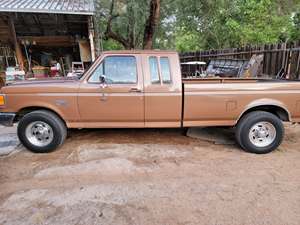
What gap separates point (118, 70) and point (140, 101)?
27.4 inches

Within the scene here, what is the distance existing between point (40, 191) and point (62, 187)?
0.28m

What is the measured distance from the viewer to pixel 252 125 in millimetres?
4152

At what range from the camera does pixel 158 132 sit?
5379 mm

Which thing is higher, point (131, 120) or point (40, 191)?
point (131, 120)

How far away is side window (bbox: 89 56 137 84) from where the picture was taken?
4.16m

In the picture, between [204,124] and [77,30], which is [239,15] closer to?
[77,30]

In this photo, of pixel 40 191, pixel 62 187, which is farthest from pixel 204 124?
pixel 40 191

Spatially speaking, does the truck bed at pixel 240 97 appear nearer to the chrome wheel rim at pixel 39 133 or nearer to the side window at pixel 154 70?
the side window at pixel 154 70

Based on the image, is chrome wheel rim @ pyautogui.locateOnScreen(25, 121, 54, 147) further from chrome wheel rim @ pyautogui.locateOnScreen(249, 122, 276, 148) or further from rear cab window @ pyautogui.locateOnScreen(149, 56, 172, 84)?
chrome wheel rim @ pyautogui.locateOnScreen(249, 122, 276, 148)

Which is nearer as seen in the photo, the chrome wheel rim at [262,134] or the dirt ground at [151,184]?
the dirt ground at [151,184]

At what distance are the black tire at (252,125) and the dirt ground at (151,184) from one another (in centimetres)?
15

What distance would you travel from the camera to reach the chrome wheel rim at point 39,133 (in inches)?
165

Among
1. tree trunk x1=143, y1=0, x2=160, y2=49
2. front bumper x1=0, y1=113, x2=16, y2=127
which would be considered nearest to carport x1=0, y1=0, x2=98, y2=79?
tree trunk x1=143, y1=0, x2=160, y2=49

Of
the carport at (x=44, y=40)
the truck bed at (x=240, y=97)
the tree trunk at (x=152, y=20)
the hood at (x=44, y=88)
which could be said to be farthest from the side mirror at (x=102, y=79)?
the tree trunk at (x=152, y=20)
